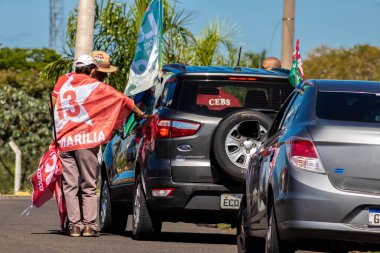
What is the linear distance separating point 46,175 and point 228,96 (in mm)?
2307

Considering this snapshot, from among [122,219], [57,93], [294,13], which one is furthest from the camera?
[294,13]

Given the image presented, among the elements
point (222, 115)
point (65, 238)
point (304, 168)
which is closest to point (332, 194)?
point (304, 168)

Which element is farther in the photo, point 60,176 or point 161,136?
point 60,176

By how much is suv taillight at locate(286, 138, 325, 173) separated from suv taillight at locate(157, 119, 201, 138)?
3750 millimetres

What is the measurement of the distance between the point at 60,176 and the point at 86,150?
21.5 inches

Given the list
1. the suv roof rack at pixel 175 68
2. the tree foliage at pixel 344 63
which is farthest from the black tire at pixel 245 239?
the tree foliage at pixel 344 63

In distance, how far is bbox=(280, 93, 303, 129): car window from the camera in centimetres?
950

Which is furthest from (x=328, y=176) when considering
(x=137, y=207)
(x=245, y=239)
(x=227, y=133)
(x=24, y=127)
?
(x=24, y=127)

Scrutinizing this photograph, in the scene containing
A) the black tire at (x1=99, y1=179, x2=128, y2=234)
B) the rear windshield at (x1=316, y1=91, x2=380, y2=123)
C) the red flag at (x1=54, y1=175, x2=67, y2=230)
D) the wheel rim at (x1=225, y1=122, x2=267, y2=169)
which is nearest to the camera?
the rear windshield at (x1=316, y1=91, x2=380, y2=123)

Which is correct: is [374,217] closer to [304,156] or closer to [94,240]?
[304,156]

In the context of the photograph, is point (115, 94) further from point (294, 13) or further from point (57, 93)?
point (294, 13)

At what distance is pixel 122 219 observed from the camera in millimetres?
15195

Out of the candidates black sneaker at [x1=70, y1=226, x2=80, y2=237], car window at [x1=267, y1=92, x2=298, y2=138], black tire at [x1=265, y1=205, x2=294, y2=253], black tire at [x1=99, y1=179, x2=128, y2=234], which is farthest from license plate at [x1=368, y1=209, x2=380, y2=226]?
black tire at [x1=99, y1=179, x2=128, y2=234]

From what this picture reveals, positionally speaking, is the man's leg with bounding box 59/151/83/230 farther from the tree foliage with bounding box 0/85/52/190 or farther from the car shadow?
the tree foliage with bounding box 0/85/52/190
